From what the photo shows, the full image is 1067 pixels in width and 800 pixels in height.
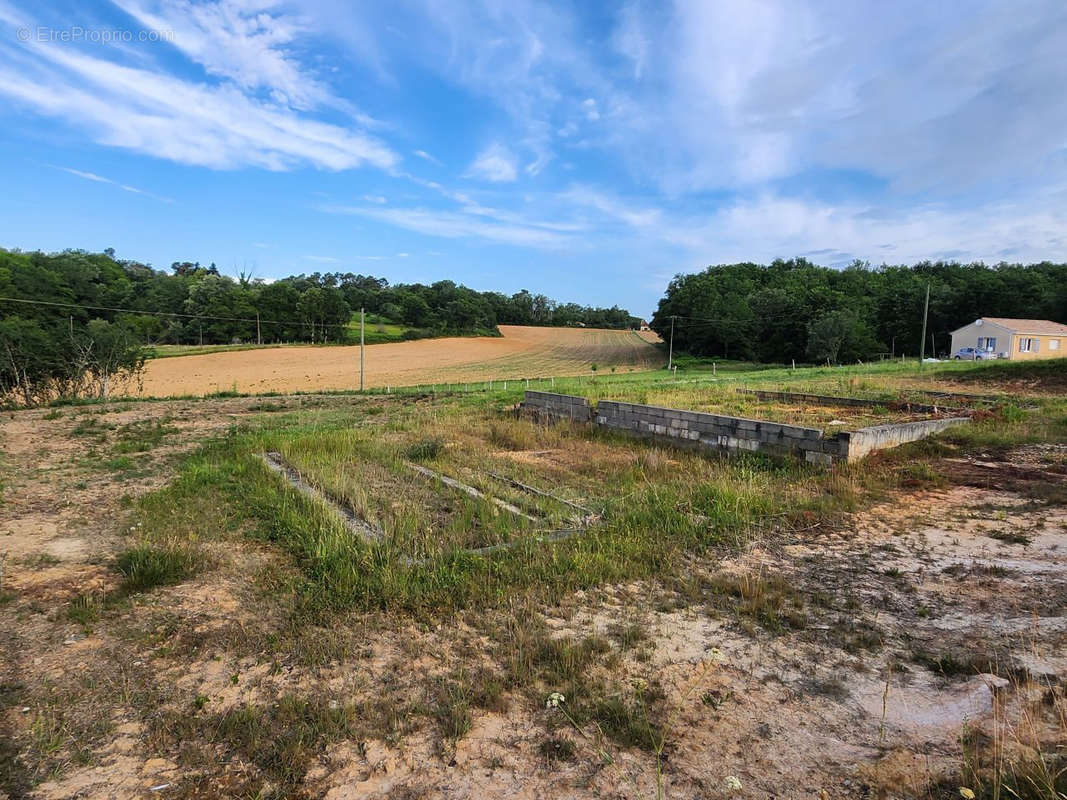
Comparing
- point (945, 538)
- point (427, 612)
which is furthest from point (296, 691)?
point (945, 538)

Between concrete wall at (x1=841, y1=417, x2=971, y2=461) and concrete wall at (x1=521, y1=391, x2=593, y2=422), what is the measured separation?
6444mm

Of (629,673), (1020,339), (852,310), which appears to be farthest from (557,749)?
(852,310)

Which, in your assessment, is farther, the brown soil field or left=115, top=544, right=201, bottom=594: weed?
the brown soil field

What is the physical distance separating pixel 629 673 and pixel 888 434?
8.35 m

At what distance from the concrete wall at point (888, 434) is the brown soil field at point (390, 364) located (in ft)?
102

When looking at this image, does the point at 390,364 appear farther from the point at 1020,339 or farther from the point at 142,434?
the point at 1020,339

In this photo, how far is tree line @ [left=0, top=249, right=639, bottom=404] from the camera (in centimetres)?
2283

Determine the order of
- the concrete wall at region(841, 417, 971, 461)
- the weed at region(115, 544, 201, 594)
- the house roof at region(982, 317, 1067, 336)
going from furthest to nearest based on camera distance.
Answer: the house roof at region(982, 317, 1067, 336) → the concrete wall at region(841, 417, 971, 461) → the weed at region(115, 544, 201, 594)

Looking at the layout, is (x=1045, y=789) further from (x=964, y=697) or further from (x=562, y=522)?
(x=562, y=522)

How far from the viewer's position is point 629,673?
11.0 ft

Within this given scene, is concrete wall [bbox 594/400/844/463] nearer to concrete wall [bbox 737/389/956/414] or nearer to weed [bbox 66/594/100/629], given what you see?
concrete wall [bbox 737/389/956/414]

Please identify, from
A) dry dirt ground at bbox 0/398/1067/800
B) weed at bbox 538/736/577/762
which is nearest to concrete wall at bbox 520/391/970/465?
dry dirt ground at bbox 0/398/1067/800

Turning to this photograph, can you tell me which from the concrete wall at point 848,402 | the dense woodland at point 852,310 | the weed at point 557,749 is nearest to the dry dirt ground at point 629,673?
the weed at point 557,749

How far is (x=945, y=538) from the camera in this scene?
5688 millimetres
